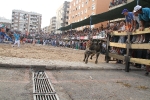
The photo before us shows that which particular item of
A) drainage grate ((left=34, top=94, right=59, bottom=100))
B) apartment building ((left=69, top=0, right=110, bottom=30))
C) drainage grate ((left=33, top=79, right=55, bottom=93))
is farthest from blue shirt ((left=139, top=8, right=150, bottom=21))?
apartment building ((left=69, top=0, right=110, bottom=30))

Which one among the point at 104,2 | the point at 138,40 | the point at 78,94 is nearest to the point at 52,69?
the point at 78,94

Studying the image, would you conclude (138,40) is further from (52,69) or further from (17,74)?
(17,74)

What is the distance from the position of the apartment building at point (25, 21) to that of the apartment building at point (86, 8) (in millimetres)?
66368

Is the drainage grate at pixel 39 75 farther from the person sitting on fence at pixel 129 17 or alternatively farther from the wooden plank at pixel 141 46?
the person sitting on fence at pixel 129 17

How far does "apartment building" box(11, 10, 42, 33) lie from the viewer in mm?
139025

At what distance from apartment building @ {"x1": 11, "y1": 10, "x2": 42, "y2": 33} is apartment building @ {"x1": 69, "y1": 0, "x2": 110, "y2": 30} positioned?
2613 inches

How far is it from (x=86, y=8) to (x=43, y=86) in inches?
2398

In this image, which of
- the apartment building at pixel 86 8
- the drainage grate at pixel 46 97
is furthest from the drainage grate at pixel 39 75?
the apartment building at pixel 86 8

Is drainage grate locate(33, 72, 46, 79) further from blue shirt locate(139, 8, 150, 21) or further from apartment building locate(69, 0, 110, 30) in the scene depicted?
apartment building locate(69, 0, 110, 30)

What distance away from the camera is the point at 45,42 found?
1981 inches

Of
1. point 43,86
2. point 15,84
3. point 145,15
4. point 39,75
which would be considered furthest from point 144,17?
point 15,84

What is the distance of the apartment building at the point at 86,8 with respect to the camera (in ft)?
184

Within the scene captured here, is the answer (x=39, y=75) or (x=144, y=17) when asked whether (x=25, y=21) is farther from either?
(x=39, y=75)

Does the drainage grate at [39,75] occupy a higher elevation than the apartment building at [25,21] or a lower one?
lower
